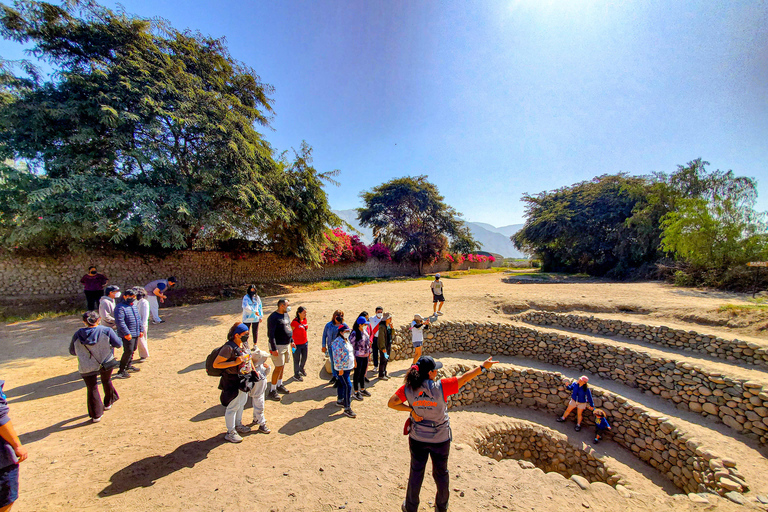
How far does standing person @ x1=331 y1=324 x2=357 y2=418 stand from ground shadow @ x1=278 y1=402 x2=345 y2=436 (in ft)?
0.83

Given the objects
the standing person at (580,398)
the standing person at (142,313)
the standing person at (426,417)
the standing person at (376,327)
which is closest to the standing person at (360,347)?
the standing person at (376,327)

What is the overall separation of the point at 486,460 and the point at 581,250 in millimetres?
27666

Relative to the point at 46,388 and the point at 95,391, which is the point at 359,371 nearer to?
the point at 95,391

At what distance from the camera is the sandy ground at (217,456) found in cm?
318

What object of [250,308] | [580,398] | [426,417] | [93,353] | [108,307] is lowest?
[580,398]

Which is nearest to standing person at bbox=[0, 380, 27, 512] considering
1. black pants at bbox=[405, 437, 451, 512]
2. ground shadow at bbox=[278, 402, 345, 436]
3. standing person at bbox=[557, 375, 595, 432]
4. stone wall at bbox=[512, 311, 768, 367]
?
ground shadow at bbox=[278, 402, 345, 436]

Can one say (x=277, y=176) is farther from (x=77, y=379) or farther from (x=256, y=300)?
(x=77, y=379)

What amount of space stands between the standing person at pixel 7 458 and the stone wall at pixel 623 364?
7.51 metres

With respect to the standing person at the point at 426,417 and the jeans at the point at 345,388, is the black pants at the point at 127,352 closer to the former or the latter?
the jeans at the point at 345,388

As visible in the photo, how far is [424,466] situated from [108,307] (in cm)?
686

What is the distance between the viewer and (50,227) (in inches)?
372

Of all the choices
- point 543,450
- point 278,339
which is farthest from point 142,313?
point 543,450

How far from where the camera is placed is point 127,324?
17.8 ft

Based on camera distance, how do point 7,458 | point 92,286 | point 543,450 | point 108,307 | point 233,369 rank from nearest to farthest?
point 7,458
point 233,369
point 108,307
point 543,450
point 92,286
